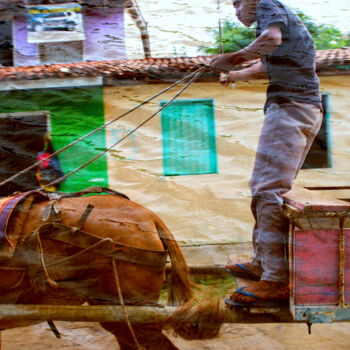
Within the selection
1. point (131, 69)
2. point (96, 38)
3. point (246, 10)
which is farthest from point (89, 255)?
point (246, 10)

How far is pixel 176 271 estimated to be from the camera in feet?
5.42

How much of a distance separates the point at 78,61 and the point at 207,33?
549 mm

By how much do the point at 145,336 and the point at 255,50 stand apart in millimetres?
1254

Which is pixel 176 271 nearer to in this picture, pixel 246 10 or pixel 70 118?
pixel 70 118

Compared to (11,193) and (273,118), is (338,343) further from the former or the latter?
(11,193)

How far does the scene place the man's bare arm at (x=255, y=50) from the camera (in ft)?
4.87

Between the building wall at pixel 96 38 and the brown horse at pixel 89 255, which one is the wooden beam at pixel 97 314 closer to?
the brown horse at pixel 89 255

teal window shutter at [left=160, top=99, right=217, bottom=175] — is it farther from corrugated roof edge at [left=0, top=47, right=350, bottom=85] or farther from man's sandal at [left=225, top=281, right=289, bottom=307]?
man's sandal at [left=225, top=281, right=289, bottom=307]

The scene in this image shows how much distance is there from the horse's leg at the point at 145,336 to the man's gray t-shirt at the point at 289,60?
106cm

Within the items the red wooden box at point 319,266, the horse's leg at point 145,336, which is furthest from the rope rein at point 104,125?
the horse's leg at point 145,336

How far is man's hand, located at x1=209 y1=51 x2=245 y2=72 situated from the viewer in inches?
60.1

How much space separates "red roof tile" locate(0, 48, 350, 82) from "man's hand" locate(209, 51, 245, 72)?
39 mm

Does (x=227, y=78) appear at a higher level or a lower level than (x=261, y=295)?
higher

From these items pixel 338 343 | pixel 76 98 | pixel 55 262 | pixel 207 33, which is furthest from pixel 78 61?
pixel 338 343
